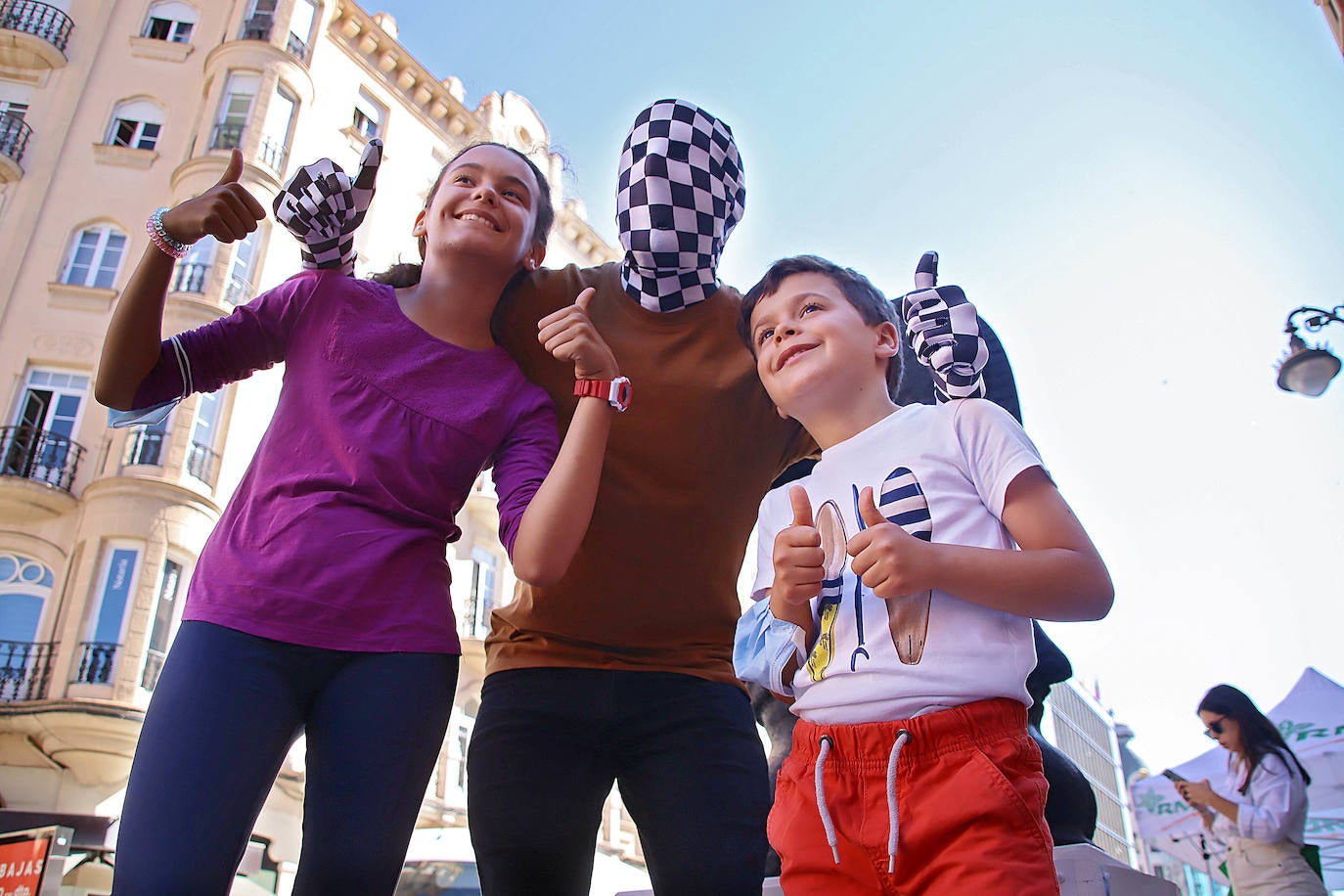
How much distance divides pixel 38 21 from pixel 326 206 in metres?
18.2

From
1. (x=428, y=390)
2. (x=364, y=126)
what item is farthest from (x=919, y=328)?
(x=364, y=126)

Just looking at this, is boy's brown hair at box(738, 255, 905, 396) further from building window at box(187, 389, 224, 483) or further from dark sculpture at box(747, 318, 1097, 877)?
building window at box(187, 389, 224, 483)

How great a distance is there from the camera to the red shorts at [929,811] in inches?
47.8

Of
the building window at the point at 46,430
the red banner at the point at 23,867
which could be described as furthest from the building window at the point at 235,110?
the red banner at the point at 23,867

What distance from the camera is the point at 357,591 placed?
5.23 feet

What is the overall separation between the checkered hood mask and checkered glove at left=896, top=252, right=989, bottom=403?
444 millimetres

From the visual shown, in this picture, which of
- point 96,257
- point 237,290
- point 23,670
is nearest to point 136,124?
point 96,257

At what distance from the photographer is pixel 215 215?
5.63 feet

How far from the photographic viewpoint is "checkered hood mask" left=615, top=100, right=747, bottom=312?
2014 millimetres

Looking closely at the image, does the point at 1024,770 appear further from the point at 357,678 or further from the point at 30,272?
the point at 30,272

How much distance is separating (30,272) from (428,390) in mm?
15371

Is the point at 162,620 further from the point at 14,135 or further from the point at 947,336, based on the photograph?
the point at 947,336

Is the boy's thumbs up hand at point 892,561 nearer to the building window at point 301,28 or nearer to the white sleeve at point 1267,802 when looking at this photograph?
the white sleeve at point 1267,802

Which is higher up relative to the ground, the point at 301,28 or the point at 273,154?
the point at 301,28
